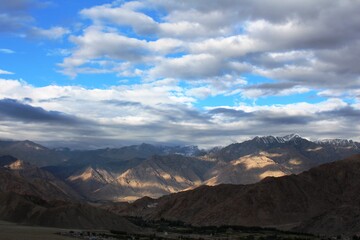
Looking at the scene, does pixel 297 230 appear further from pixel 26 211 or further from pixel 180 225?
pixel 26 211

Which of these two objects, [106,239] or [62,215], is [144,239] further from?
[62,215]

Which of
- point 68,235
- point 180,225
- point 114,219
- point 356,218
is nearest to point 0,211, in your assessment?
point 114,219

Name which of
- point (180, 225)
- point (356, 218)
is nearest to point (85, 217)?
point (180, 225)

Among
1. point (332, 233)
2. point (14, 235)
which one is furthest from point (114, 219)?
point (332, 233)

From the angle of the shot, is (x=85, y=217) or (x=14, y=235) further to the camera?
(x=85, y=217)

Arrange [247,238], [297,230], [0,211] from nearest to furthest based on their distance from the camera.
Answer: [247,238] < [0,211] < [297,230]

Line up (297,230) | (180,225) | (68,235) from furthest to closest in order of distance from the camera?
(180,225)
(297,230)
(68,235)

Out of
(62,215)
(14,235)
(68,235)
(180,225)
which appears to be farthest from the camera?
(180,225)

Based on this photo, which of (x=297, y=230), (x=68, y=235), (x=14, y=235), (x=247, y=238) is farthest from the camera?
(x=297, y=230)

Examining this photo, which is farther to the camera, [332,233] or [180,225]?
[180,225]
